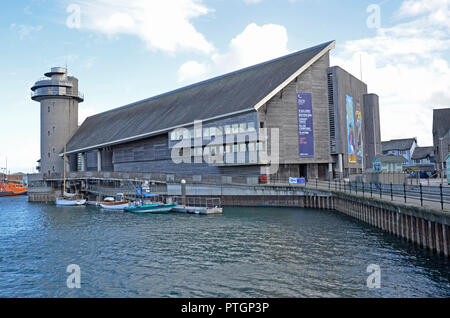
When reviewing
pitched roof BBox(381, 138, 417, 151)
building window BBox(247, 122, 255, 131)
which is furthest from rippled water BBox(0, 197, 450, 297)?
pitched roof BBox(381, 138, 417, 151)

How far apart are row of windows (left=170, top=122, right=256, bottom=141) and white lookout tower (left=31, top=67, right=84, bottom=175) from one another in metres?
35.6

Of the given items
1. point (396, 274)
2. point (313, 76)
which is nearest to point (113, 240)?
point (396, 274)

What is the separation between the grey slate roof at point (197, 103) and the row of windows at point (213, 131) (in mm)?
1527

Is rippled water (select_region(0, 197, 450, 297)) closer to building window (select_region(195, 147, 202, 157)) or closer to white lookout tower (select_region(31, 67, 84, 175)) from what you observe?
building window (select_region(195, 147, 202, 157))

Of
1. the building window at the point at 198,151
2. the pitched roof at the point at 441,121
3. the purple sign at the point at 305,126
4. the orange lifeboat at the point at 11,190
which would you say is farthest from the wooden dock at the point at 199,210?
the orange lifeboat at the point at 11,190

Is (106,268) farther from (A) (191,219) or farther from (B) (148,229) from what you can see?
(A) (191,219)

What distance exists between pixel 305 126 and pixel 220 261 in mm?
35258

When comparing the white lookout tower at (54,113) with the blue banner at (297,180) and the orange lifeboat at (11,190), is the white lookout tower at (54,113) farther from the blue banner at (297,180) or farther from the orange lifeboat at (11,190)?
the blue banner at (297,180)

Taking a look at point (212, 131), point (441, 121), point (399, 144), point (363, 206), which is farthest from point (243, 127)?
point (399, 144)

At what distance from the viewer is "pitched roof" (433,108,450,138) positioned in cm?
7800

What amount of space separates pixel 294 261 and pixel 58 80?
7308cm

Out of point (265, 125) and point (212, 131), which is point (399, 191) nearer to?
point (265, 125)

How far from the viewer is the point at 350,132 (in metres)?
55.8
